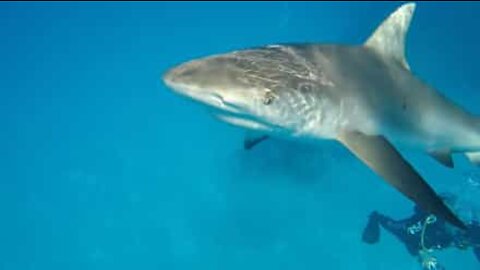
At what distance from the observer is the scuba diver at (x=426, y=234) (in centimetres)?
645

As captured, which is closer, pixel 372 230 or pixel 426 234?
pixel 426 234

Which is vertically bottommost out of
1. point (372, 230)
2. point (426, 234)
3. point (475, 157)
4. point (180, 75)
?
point (372, 230)

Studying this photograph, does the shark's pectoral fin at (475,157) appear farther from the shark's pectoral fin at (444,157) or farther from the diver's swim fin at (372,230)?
the diver's swim fin at (372,230)

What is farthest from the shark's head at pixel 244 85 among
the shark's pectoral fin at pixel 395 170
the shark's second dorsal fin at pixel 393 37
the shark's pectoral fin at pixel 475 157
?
the shark's pectoral fin at pixel 475 157

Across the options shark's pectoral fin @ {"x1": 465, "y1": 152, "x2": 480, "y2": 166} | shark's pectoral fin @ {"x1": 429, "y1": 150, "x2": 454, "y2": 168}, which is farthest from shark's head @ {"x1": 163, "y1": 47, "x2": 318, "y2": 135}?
shark's pectoral fin @ {"x1": 465, "y1": 152, "x2": 480, "y2": 166}

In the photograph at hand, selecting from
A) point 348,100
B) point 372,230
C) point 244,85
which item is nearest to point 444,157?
point 348,100

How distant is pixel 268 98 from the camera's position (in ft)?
9.50

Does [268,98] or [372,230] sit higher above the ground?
[268,98]

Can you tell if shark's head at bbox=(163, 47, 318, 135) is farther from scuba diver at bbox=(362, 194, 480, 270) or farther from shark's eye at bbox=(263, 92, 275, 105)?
scuba diver at bbox=(362, 194, 480, 270)

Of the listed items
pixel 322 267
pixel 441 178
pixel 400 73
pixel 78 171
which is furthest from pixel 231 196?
pixel 400 73

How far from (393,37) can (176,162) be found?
14.9 ft

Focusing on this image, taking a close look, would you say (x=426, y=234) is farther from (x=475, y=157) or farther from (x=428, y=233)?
(x=475, y=157)

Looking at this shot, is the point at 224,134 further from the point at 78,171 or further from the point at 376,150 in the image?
the point at 376,150

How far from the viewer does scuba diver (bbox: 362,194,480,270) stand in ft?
21.2
